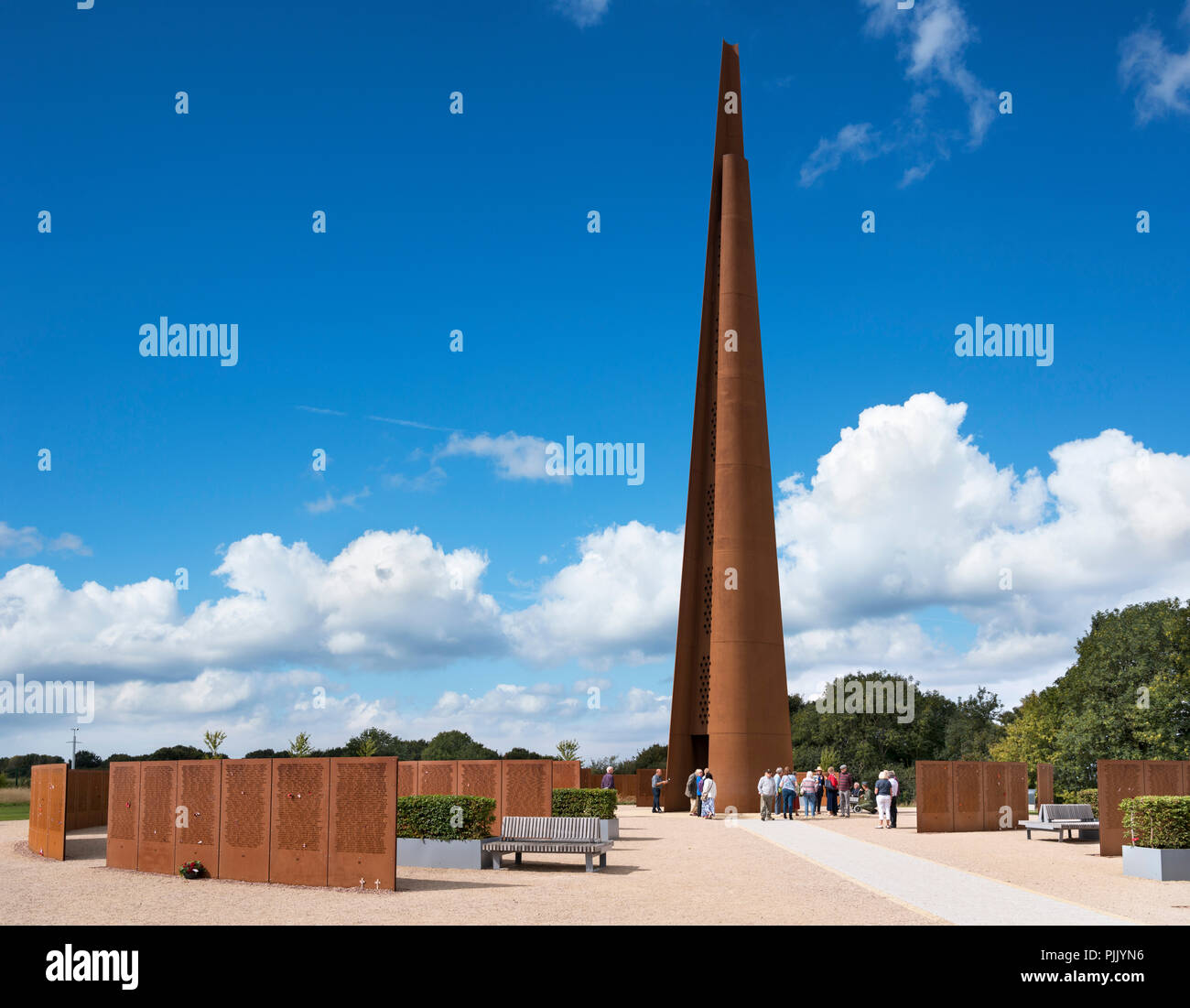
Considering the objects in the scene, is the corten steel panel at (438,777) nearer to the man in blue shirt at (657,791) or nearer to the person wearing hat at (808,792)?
the person wearing hat at (808,792)

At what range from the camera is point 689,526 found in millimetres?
41594

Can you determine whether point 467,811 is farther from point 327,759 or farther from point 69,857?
point 69,857

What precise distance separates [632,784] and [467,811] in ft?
103

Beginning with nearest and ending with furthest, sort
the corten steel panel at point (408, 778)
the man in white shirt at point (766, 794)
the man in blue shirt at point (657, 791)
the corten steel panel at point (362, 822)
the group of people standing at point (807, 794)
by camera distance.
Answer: the corten steel panel at point (362, 822) → the corten steel panel at point (408, 778) → the man in white shirt at point (766, 794) → the group of people standing at point (807, 794) → the man in blue shirt at point (657, 791)

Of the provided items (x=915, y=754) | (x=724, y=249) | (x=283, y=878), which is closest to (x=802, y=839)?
(x=283, y=878)

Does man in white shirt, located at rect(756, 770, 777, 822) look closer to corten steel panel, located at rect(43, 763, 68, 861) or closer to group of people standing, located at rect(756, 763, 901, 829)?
group of people standing, located at rect(756, 763, 901, 829)

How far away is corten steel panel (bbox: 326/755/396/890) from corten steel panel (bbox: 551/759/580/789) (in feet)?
31.7

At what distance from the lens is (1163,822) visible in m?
15.7

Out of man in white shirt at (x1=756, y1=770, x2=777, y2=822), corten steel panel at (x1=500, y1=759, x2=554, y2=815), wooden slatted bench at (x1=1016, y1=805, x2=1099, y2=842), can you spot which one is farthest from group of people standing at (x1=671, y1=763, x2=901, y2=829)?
corten steel panel at (x1=500, y1=759, x2=554, y2=815)

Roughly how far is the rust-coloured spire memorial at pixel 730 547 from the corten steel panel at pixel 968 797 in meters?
9.93

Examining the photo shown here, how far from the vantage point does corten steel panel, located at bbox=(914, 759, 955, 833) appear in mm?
25688

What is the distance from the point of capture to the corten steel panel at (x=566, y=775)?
79.5ft

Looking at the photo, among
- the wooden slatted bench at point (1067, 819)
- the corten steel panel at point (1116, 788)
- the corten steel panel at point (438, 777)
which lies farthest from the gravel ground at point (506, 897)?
the wooden slatted bench at point (1067, 819)

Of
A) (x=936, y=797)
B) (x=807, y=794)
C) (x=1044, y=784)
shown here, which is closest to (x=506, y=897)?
(x=936, y=797)
